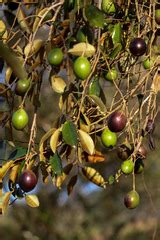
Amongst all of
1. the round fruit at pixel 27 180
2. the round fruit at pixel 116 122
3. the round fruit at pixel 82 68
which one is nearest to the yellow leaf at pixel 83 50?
the round fruit at pixel 82 68

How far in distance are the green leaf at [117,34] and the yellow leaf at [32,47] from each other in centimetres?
17

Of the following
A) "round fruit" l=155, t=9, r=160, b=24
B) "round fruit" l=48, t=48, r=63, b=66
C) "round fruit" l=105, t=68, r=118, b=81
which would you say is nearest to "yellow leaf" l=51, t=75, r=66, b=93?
"round fruit" l=48, t=48, r=63, b=66

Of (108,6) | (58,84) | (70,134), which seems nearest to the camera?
(70,134)

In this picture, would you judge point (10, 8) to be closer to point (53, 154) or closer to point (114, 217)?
point (53, 154)

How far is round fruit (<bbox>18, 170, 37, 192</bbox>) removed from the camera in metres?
1.40

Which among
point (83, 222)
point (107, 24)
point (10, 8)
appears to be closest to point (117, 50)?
point (107, 24)

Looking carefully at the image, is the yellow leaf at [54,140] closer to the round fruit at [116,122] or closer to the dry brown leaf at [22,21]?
the round fruit at [116,122]

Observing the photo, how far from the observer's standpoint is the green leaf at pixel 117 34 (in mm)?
1570

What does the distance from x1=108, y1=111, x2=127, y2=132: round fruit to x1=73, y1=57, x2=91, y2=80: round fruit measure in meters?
0.09

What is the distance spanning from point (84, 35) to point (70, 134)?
0.63 feet

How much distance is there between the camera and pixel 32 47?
145 centimetres

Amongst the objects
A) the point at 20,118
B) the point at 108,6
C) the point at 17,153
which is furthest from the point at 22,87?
the point at 108,6

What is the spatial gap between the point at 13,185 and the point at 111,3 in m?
0.40

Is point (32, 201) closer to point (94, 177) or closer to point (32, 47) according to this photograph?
point (94, 177)
